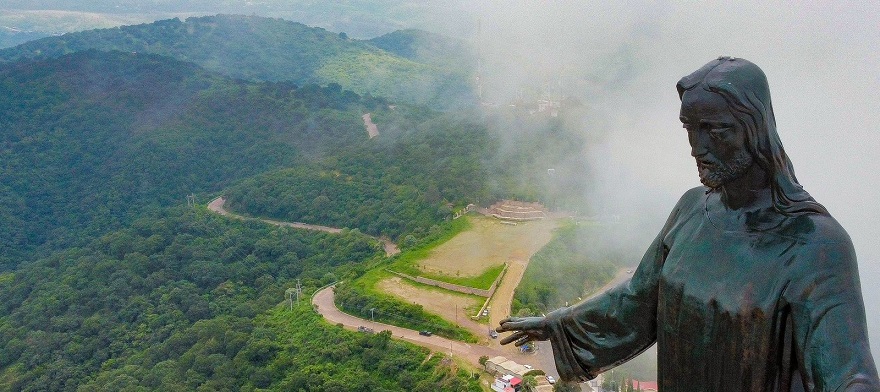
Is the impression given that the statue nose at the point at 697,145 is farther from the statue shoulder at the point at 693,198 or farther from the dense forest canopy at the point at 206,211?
the dense forest canopy at the point at 206,211

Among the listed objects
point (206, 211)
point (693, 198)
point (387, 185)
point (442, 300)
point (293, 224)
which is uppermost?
point (693, 198)

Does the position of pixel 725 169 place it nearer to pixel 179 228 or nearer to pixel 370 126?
pixel 179 228

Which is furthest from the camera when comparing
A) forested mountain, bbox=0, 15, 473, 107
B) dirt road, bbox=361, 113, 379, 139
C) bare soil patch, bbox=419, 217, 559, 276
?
forested mountain, bbox=0, 15, 473, 107

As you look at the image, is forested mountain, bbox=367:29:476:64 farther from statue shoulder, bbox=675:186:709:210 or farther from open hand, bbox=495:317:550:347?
statue shoulder, bbox=675:186:709:210

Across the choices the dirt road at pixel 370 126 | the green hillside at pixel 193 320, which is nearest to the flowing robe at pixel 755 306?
the green hillside at pixel 193 320

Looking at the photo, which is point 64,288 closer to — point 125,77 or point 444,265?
point 444,265

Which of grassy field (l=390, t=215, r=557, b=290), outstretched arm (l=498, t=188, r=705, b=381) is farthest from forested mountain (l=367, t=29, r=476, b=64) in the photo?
outstretched arm (l=498, t=188, r=705, b=381)

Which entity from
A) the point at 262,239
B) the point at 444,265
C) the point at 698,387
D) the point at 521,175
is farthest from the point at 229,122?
the point at 698,387

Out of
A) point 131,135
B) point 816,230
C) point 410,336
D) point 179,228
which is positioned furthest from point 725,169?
point 131,135
